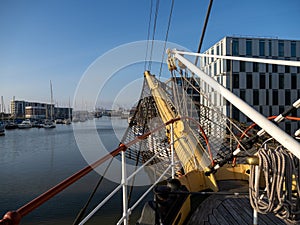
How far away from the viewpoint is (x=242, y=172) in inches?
137

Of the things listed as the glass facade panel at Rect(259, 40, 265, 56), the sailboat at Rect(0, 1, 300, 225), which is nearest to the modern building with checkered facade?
the glass facade panel at Rect(259, 40, 265, 56)

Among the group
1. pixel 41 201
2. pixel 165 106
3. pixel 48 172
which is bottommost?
pixel 48 172

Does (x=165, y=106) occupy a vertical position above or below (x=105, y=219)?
above

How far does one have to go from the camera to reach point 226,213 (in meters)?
2.26

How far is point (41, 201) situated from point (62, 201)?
8.16 metres

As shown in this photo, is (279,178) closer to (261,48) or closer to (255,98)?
(255,98)

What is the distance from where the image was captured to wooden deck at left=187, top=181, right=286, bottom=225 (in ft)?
6.89

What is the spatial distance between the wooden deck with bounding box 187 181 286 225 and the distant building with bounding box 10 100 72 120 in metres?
78.8

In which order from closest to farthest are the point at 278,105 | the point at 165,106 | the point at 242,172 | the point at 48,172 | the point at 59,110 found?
1. the point at 242,172
2. the point at 165,106
3. the point at 48,172
4. the point at 278,105
5. the point at 59,110

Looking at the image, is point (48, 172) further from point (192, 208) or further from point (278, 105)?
point (278, 105)

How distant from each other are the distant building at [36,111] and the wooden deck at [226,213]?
78.8 m

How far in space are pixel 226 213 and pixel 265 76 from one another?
22421 millimetres

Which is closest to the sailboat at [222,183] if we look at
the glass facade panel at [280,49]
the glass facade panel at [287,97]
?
the glass facade panel at [280,49]

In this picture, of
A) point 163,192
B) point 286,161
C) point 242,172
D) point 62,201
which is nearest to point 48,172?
point 62,201
